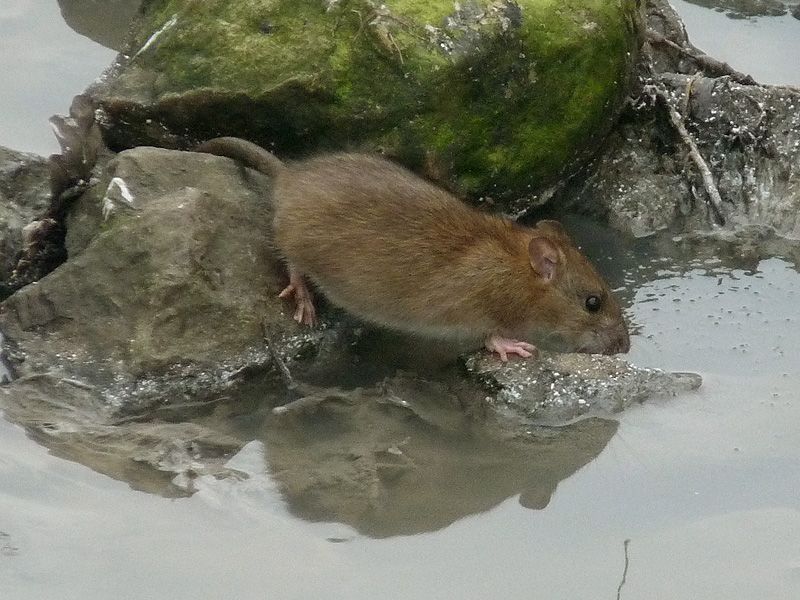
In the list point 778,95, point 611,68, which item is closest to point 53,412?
point 611,68

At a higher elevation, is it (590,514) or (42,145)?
(42,145)

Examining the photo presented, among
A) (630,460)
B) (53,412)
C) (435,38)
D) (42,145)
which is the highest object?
(435,38)

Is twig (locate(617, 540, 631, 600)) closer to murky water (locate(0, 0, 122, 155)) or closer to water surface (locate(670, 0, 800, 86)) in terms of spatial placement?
murky water (locate(0, 0, 122, 155))

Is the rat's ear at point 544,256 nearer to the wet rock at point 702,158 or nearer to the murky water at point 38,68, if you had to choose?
the wet rock at point 702,158

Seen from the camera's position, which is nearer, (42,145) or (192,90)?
(192,90)

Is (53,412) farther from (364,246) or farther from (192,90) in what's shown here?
(192,90)

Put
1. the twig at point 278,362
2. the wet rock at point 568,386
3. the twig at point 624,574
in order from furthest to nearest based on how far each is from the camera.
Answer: the twig at point 278,362 → the wet rock at point 568,386 → the twig at point 624,574

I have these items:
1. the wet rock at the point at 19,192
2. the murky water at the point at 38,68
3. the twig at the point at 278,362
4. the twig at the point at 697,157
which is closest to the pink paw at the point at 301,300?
the twig at the point at 278,362
